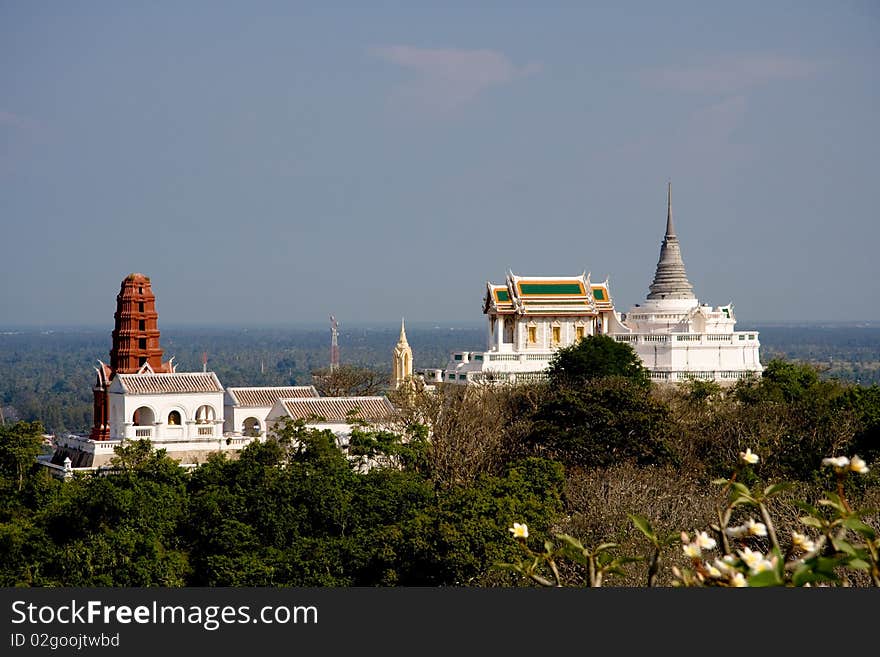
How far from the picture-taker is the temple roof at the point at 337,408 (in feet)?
136

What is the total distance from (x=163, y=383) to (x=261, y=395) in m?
3.70

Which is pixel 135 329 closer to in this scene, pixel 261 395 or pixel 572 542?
pixel 261 395

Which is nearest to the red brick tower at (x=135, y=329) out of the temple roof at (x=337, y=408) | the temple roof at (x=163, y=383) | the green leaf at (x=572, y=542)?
the temple roof at (x=163, y=383)

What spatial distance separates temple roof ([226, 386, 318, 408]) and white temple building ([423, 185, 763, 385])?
11051 millimetres

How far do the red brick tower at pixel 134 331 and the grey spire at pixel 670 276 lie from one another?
1041 inches

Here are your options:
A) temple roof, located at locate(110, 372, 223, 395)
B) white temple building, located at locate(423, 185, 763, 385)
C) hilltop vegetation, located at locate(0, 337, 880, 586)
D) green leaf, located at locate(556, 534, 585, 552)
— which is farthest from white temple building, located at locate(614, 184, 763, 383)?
green leaf, located at locate(556, 534, 585, 552)

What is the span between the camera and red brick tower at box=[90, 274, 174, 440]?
43.9 m

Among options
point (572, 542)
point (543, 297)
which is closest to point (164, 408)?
point (543, 297)

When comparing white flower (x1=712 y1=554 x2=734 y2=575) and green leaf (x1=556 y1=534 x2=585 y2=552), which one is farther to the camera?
green leaf (x1=556 y1=534 x2=585 y2=552)

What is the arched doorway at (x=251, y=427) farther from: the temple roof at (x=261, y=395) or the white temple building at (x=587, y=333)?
the white temple building at (x=587, y=333)

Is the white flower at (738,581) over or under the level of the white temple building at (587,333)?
under

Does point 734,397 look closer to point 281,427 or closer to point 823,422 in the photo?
point 823,422

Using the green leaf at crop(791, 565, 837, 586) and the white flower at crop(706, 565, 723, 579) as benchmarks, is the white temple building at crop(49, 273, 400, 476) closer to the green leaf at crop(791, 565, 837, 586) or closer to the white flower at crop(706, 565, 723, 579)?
the white flower at crop(706, 565, 723, 579)

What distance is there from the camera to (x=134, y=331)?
44031mm
